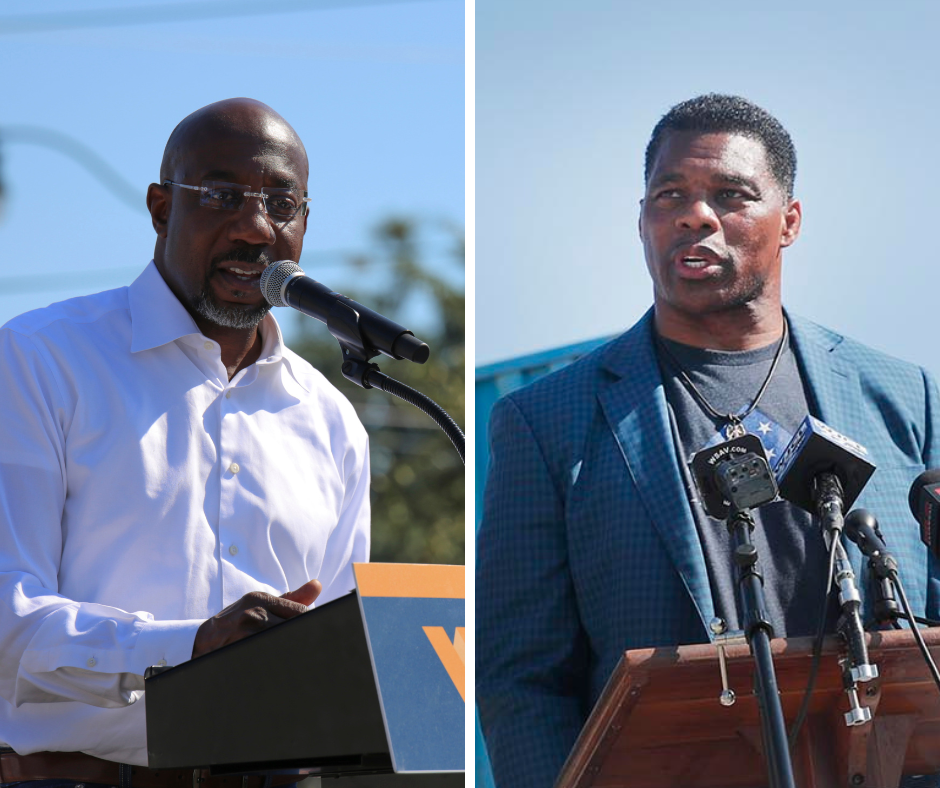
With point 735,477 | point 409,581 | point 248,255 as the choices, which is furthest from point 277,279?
point 735,477

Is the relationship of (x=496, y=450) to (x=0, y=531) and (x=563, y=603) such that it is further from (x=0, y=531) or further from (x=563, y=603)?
(x=0, y=531)

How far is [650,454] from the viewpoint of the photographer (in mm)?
2586

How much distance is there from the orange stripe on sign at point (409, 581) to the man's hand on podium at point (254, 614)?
0.61 feet

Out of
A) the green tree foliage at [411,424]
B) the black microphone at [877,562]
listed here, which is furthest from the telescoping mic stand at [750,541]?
the green tree foliage at [411,424]

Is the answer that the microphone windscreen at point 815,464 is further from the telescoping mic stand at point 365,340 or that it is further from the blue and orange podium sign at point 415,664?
the blue and orange podium sign at point 415,664

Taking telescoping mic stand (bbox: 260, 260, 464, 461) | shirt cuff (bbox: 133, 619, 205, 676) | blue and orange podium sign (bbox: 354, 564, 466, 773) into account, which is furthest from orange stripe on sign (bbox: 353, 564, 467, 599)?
shirt cuff (bbox: 133, 619, 205, 676)

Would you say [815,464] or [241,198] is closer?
[815,464]

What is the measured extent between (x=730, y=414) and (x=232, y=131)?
111cm

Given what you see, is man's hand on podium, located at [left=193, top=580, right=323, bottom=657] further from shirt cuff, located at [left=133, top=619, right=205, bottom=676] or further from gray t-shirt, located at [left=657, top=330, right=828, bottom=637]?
gray t-shirt, located at [left=657, top=330, right=828, bottom=637]

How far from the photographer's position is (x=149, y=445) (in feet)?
8.03

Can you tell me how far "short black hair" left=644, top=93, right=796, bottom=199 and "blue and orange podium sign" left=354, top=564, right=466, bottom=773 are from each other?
126 centimetres

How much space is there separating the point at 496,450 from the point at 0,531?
0.95 meters

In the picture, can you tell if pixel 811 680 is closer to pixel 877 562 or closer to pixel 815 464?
pixel 877 562

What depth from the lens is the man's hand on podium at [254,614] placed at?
1941mm
